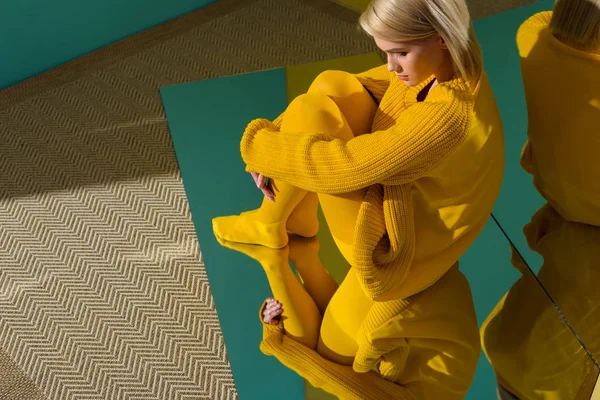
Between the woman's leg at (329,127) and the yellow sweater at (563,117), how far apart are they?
0.29 metres

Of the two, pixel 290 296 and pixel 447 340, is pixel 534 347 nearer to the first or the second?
pixel 447 340

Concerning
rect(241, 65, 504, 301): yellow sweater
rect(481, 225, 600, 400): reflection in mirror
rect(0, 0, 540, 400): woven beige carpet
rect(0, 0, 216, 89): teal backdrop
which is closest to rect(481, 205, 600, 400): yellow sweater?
rect(481, 225, 600, 400): reflection in mirror

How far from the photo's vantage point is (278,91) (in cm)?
204

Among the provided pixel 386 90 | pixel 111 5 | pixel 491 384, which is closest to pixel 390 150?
pixel 386 90

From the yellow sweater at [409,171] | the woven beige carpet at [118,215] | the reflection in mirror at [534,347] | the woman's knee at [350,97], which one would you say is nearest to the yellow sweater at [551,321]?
the reflection in mirror at [534,347]

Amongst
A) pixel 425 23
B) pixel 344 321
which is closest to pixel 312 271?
pixel 344 321

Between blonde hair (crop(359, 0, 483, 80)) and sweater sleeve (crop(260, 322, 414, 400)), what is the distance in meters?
0.57

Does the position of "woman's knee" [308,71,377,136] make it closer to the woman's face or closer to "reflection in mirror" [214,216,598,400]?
the woman's face

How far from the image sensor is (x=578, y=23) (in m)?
1.07

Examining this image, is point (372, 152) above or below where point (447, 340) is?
above

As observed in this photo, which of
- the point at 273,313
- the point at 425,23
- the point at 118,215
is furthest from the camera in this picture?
the point at 118,215

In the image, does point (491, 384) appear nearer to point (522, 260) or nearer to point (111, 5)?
point (522, 260)

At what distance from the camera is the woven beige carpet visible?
1.55 metres

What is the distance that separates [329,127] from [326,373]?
46 centimetres
